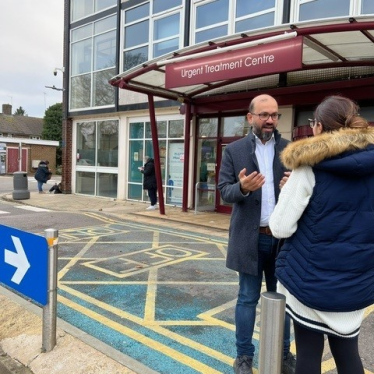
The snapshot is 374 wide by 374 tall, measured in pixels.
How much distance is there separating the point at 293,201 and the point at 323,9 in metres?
8.36

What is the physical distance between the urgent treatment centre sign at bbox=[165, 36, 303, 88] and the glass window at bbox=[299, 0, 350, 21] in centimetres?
325

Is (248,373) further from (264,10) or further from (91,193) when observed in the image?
(91,193)

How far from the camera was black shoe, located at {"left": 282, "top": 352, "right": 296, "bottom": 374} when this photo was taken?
8.58ft

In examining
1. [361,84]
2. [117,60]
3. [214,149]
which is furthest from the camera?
[117,60]

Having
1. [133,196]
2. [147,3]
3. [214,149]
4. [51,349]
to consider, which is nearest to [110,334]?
[51,349]

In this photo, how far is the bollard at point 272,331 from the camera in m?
1.78

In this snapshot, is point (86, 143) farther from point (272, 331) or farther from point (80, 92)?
point (272, 331)

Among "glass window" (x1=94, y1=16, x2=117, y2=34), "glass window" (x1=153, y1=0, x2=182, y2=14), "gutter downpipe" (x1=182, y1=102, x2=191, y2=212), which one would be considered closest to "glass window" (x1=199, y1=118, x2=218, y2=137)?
"gutter downpipe" (x1=182, y1=102, x2=191, y2=212)

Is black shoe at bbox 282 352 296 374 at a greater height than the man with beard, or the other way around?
the man with beard

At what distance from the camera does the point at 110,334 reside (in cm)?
338

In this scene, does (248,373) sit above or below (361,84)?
below

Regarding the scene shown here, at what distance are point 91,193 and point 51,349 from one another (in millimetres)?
12960

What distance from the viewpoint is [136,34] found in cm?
1308

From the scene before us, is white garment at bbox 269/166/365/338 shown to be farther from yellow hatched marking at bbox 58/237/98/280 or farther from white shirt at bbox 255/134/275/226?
yellow hatched marking at bbox 58/237/98/280
